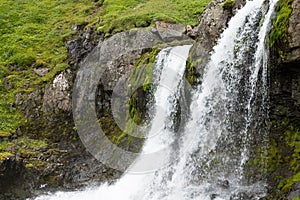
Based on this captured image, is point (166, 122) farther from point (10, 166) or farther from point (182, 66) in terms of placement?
point (10, 166)

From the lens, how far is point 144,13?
51.5 ft

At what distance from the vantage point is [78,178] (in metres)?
11.5

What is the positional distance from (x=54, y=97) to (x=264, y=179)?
9.35 m

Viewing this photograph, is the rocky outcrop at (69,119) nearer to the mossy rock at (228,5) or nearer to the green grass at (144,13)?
the green grass at (144,13)

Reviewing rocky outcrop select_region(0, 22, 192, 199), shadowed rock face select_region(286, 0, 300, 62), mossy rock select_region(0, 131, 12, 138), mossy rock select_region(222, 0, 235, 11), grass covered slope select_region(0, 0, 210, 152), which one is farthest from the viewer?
grass covered slope select_region(0, 0, 210, 152)

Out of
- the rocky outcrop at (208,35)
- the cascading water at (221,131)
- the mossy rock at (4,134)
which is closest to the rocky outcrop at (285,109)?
the cascading water at (221,131)

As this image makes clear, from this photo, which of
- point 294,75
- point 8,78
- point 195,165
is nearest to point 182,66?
point 195,165

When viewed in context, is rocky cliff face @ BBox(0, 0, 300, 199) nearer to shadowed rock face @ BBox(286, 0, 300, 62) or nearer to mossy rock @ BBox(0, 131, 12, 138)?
shadowed rock face @ BBox(286, 0, 300, 62)

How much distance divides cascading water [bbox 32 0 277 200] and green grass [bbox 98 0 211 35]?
5.25m

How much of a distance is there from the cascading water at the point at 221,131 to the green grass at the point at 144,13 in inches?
207

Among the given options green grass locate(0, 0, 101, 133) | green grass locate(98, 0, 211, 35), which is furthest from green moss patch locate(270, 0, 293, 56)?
green grass locate(0, 0, 101, 133)

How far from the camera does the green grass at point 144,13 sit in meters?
15.1

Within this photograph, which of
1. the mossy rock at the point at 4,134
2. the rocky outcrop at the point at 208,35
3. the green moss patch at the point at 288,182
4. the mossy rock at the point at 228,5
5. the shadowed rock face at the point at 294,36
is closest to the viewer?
the green moss patch at the point at 288,182

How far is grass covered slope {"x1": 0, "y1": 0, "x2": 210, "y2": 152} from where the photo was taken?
15.3 meters
